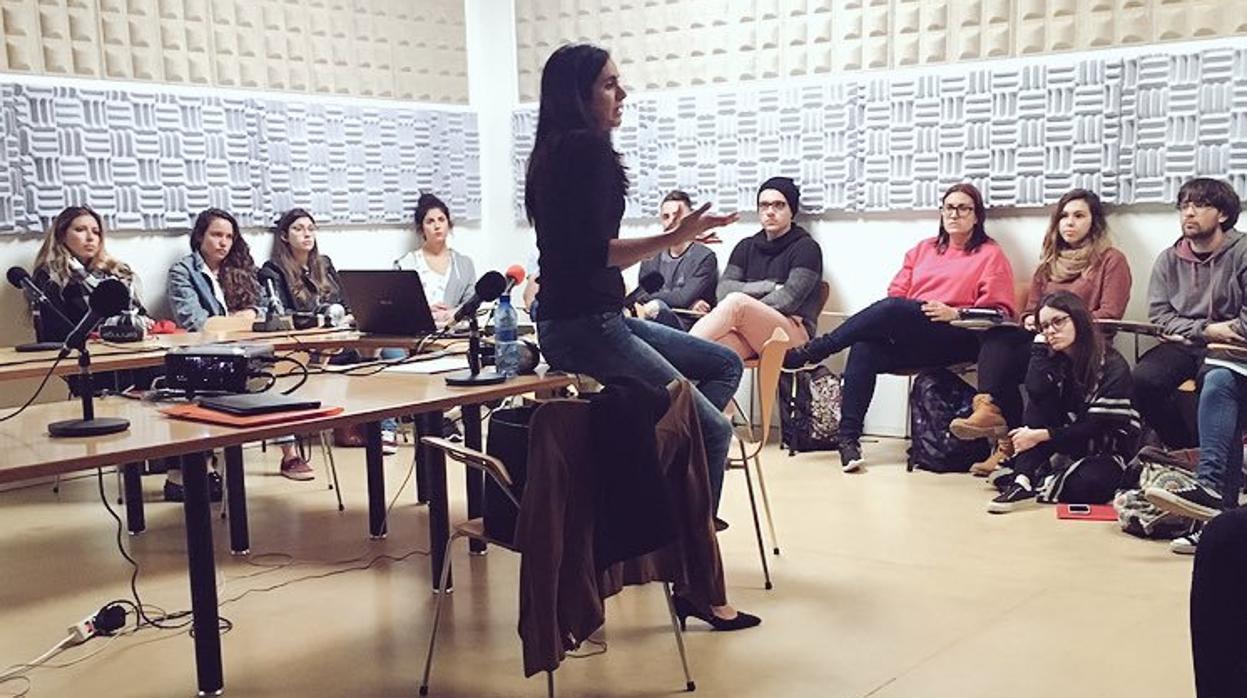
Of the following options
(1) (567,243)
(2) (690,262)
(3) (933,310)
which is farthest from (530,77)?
(1) (567,243)

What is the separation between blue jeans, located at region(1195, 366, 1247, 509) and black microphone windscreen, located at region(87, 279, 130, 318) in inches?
141

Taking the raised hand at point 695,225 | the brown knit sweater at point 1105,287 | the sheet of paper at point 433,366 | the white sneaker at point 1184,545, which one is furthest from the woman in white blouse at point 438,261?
the white sneaker at point 1184,545

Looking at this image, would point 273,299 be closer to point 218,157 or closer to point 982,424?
point 218,157

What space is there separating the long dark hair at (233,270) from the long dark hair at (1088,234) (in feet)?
12.5

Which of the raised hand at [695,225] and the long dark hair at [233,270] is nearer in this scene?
the raised hand at [695,225]

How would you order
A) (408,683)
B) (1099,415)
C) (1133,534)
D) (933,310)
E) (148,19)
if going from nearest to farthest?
(408,683), (1133,534), (1099,415), (933,310), (148,19)

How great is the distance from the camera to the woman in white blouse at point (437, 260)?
23.1ft

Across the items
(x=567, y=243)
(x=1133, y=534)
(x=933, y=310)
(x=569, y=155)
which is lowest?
(x=1133, y=534)

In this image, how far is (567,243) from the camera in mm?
3209

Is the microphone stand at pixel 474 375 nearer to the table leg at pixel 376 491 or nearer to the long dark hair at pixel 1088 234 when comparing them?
the table leg at pixel 376 491

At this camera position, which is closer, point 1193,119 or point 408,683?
point 408,683

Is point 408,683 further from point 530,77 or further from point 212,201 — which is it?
point 530,77

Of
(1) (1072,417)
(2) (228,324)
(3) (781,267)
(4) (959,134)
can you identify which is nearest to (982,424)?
(1) (1072,417)

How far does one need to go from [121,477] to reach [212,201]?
173 centimetres
